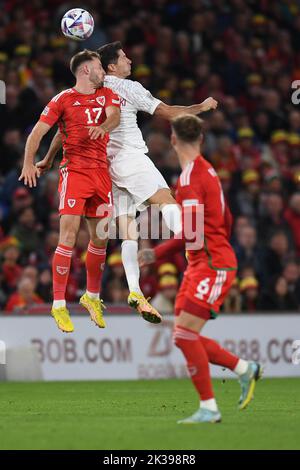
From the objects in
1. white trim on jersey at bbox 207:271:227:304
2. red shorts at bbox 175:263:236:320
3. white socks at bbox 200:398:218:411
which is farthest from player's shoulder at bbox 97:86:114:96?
white socks at bbox 200:398:218:411

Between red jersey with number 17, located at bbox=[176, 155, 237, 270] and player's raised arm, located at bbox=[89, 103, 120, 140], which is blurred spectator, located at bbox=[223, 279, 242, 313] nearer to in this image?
player's raised arm, located at bbox=[89, 103, 120, 140]

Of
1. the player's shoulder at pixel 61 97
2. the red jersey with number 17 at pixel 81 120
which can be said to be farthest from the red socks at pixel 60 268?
the player's shoulder at pixel 61 97

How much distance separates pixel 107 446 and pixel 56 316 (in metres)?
4.17

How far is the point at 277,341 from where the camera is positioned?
18406 mm

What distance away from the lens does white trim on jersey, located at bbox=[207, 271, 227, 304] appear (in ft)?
32.0

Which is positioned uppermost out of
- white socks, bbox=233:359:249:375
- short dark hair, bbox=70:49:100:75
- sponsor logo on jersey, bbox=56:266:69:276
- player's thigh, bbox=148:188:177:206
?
short dark hair, bbox=70:49:100:75

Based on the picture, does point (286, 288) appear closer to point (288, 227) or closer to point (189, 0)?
point (288, 227)

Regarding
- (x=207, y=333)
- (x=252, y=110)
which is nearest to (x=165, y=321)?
(x=207, y=333)

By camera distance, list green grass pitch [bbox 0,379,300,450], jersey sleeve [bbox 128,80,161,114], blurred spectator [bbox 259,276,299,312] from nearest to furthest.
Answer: green grass pitch [bbox 0,379,300,450]
jersey sleeve [bbox 128,80,161,114]
blurred spectator [bbox 259,276,299,312]

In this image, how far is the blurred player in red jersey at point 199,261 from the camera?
31.9 feet

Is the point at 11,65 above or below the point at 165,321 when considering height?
above

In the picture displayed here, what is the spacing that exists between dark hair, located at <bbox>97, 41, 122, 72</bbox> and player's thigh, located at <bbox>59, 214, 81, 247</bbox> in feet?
5.61

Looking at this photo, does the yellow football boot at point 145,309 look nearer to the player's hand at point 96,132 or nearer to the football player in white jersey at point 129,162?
the football player in white jersey at point 129,162

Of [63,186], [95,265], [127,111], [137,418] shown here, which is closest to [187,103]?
[127,111]
